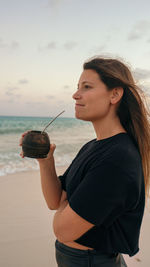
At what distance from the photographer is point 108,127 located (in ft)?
4.66

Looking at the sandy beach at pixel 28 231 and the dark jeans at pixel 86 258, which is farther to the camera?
the sandy beach at pixel 28 231

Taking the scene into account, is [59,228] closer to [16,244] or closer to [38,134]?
[38,134]

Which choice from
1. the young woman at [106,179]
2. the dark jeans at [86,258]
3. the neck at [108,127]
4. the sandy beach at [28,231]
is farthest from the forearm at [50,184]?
the sandy beach at [28,231]

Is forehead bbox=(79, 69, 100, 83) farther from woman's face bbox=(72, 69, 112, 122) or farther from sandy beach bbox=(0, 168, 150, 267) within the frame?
sandy beach bbox=(0, 168, 150, 267)

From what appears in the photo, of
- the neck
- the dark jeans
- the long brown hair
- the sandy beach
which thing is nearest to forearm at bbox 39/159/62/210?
the dark jeans

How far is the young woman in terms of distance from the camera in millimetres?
1067

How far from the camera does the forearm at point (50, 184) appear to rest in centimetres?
171

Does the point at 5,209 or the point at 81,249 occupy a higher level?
the point at 81,249

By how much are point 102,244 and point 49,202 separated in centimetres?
61

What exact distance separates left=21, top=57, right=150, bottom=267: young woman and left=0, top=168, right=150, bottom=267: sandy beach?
198cm

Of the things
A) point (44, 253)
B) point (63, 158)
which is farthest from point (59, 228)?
point (63, 158)

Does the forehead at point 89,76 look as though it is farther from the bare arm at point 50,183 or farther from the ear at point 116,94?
the bare arm at point 50,183

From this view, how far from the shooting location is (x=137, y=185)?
1097mm

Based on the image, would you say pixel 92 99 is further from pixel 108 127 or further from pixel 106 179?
pixel 106 179
